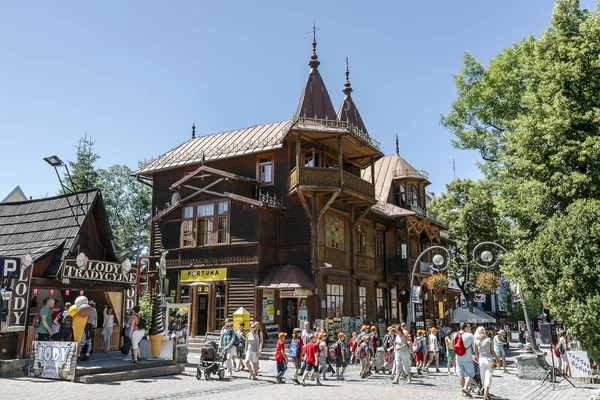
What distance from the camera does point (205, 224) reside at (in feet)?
96.5

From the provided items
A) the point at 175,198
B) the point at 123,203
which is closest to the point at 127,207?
the point at 123,203

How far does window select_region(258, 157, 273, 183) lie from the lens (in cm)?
2973

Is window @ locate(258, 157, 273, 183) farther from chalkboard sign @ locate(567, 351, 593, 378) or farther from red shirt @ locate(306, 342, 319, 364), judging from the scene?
chalkboard sign @ locate(567, 351, 593, 378)

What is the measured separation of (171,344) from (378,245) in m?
19.7

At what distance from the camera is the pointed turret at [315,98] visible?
103ft

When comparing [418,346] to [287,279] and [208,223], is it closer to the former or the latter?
[287,279]

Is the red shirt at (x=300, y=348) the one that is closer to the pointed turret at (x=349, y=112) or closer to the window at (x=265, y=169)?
the window at (x=265, y=169)

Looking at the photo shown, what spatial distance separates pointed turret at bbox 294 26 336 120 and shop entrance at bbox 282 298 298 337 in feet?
35.4

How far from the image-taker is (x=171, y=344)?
18.3 meters

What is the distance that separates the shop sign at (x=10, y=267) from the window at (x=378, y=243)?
23.1 metres

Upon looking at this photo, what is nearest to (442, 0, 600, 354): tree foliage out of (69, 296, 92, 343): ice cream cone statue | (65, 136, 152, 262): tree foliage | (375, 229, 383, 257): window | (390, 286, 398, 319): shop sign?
(69, 296, 92, 343): ice cream cone statue

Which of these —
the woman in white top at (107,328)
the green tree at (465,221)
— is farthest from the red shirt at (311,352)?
the green tree at (465,221)

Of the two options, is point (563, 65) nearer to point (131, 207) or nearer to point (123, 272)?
point (123, 272)

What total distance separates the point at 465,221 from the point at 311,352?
24153 millimetres
